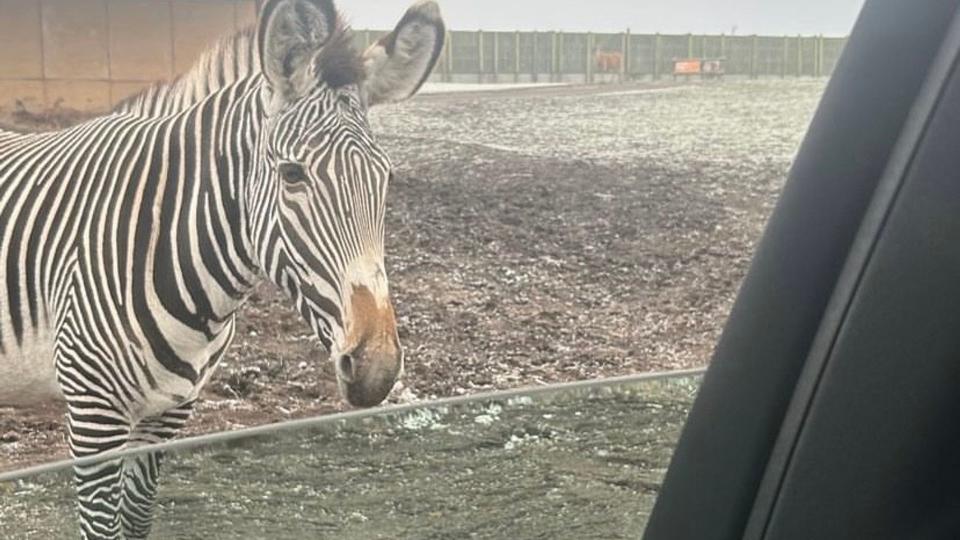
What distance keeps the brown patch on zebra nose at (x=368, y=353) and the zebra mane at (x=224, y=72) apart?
0.37 m

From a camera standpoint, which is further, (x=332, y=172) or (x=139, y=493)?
(x=332, y=172)

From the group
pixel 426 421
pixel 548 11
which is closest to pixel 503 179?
pixel 548 11

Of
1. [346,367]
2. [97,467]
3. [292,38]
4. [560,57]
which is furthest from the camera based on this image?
[560,57]

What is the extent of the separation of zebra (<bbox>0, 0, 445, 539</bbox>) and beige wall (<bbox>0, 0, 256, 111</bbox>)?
0.11ft

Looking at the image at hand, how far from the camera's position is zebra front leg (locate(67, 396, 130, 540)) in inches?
44.3

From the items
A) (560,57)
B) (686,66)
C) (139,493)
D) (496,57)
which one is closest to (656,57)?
(686,66)

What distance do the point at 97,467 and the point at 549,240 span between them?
50.0 inches

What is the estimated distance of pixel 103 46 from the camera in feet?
6.32

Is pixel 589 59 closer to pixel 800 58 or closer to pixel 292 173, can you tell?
pixel 800 58

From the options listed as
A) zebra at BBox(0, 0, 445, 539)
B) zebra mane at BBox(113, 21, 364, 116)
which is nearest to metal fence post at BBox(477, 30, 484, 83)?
zebra at BBox(0, 0, 445, 539)

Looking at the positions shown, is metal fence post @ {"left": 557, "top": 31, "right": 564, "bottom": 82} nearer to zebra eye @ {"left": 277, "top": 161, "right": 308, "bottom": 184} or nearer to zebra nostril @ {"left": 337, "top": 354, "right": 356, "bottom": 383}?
zebra eye @ {"left": 277, "top": 161, "right": 308, "bottom": 184}

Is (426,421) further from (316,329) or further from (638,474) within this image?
(316,329)

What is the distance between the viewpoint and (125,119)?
1.91 metres

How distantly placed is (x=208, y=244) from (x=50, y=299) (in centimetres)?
28
